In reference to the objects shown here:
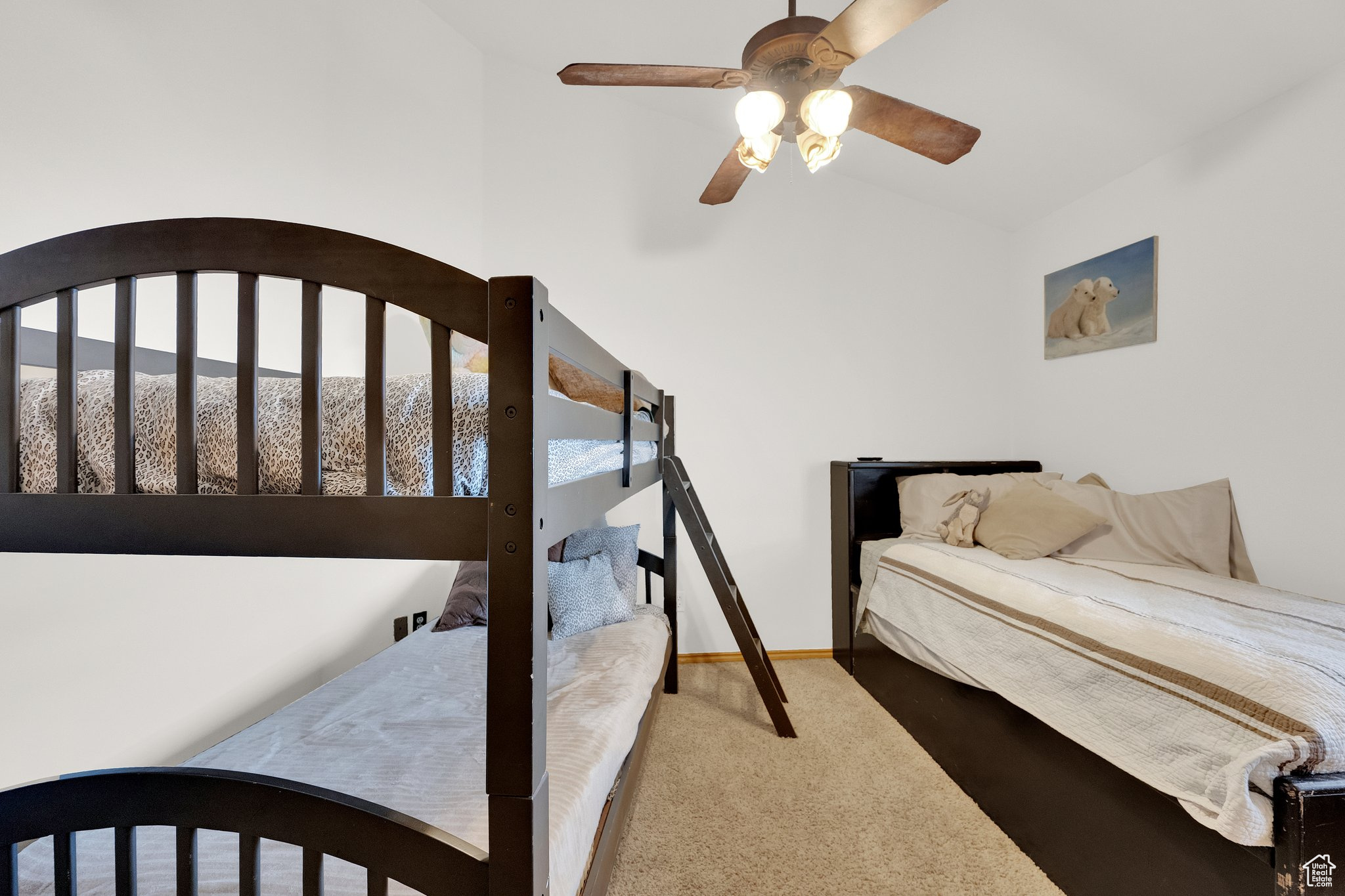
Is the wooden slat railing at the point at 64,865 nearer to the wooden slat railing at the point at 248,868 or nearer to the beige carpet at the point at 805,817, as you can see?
the wooden slat railing at the point at 248,868

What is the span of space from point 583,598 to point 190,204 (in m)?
1.65

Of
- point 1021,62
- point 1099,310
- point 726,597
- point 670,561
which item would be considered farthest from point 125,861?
point 1099,310

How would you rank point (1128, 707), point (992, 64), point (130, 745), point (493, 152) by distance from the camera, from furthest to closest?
1. point (493, 152)
2. point (992, 64)
3. point (130, 745)
4. point (1128, 707)

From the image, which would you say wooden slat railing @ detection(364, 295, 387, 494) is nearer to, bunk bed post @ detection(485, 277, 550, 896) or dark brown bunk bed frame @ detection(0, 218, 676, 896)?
dark brown bunk bed frame @ detection(0, 218, 676, 896)

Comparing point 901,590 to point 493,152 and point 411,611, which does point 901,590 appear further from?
point 493,152

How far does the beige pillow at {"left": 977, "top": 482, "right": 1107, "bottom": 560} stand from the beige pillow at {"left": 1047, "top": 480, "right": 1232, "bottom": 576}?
6 cm

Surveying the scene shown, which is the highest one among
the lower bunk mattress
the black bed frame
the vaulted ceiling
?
the vaulted ceiling

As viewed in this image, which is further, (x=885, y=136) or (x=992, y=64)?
(x=992, y=64)

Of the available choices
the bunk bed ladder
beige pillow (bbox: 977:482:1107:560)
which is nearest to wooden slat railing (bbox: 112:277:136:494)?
the bunk bed ladder

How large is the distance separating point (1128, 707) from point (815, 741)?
3.57 feet

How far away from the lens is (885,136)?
57.9 inches

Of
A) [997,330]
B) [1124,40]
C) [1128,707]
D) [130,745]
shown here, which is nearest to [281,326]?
[130,745]

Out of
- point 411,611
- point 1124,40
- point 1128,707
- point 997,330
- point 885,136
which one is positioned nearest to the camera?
point 1128,707

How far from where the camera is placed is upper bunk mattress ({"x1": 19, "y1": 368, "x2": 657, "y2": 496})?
2.41 ft
